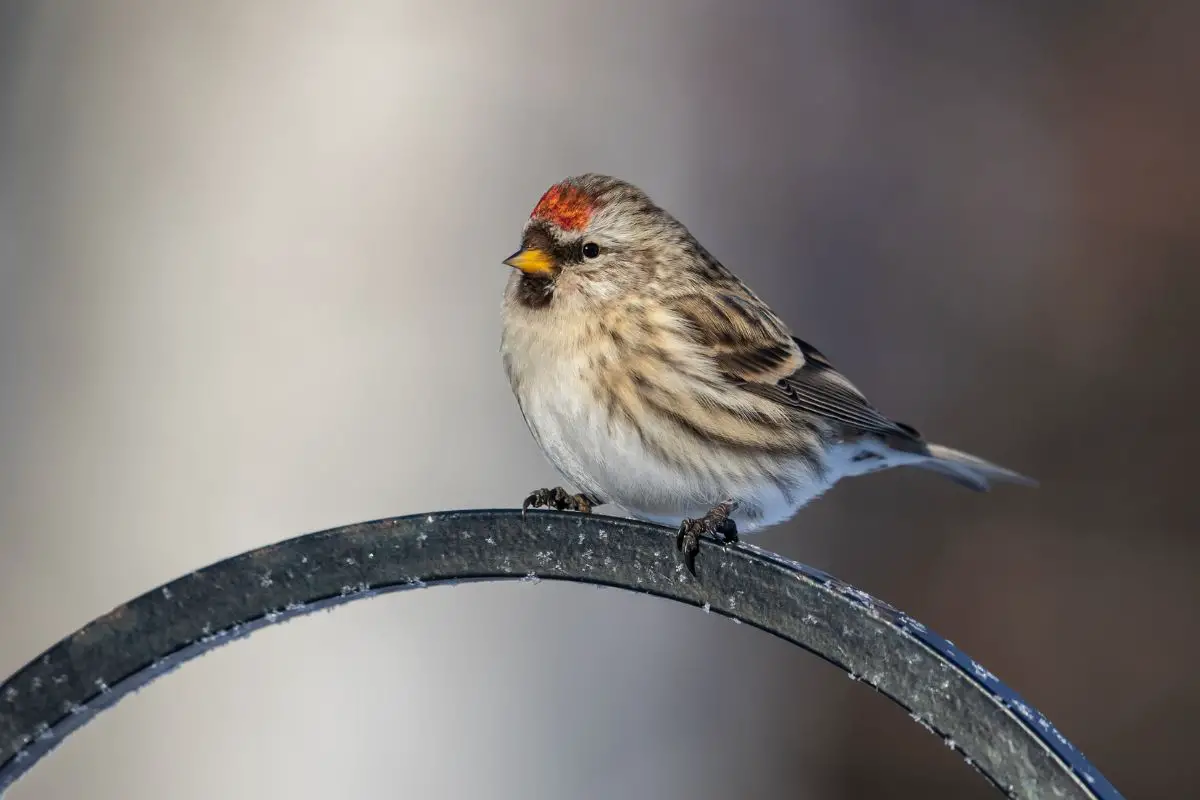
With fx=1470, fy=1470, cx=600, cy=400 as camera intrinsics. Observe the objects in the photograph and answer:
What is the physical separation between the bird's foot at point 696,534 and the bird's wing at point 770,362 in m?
0.51

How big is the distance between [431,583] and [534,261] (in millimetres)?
862

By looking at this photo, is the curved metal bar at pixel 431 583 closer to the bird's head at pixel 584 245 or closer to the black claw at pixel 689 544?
the black claw at pixel 689 544

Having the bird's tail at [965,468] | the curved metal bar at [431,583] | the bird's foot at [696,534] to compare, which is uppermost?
the bird's tail at [965,468]

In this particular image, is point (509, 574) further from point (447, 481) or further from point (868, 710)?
point (868, 710)

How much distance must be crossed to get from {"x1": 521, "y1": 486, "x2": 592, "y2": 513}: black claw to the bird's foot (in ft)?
1.25

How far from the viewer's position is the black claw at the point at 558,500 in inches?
89.7

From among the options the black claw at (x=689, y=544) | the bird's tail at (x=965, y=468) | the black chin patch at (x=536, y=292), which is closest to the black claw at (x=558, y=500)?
the black chin patch at (x=536, y=292)

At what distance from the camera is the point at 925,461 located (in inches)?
108

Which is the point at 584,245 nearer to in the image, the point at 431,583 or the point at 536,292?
the point at 536,292

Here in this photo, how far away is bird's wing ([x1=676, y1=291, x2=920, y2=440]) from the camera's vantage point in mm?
2434

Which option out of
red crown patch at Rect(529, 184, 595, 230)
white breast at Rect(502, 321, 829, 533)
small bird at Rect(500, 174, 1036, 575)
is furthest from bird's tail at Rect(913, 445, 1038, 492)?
red crown patch at Rect(529, 184, 595, 230)

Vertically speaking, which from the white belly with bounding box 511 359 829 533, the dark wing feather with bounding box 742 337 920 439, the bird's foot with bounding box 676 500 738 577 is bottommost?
the bird's foot with bounding box 676 500 738 577

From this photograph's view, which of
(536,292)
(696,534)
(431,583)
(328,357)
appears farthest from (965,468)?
(431,583)

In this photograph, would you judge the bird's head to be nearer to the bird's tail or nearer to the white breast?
the white breast
